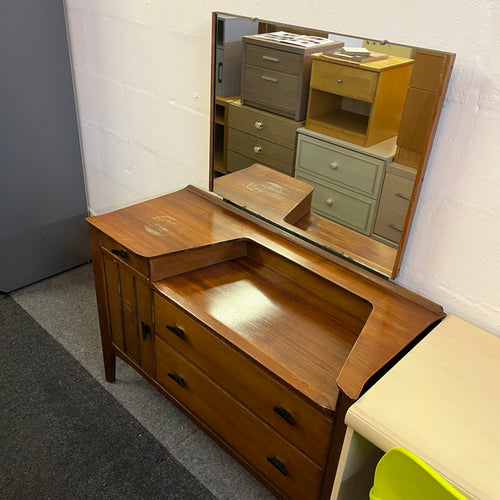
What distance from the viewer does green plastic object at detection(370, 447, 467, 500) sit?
31.3 inches

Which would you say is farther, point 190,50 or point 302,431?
point 190,50

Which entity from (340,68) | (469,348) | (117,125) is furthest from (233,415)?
A: (117,125)

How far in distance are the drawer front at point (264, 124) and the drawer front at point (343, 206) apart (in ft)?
0.38

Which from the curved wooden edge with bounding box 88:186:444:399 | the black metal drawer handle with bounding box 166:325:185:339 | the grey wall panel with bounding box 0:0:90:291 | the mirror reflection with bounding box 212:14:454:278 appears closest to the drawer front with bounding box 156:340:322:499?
the black metal drawer handle with bounding box 166:325:185:339

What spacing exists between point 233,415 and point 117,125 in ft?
4.52

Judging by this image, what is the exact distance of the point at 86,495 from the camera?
1.57m

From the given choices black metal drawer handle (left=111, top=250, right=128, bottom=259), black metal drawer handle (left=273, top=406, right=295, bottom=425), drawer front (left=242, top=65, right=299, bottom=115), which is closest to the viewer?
black metal drawer handle (left=273, top=406, right=295, bottom=425)

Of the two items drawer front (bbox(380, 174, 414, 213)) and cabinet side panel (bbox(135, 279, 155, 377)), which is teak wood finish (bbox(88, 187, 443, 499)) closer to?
cabinet side panel (bbox(135, 279, 155, 377))

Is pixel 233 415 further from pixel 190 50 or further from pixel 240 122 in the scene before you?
pixel 190 50

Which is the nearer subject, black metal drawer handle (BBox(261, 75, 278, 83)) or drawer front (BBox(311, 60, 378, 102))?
drawer front (BBox(311, 60, 378, 102))

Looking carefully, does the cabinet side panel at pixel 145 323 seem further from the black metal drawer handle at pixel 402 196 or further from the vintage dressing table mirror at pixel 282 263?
the black metal drawer handle at pixel 402 196

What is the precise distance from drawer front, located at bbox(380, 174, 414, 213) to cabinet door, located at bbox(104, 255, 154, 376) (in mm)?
739

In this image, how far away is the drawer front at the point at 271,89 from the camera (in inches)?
57.1

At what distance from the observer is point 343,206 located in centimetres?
143
